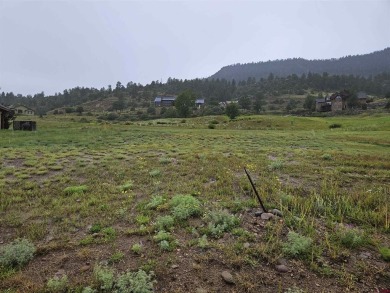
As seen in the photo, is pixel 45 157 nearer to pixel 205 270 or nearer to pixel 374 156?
pixel 205 270

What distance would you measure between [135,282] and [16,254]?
3.29 meters

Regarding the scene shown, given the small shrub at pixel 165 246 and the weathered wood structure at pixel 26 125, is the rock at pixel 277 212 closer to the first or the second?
the small shrub at pixel 165 246

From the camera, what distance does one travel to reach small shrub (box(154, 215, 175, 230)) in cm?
800

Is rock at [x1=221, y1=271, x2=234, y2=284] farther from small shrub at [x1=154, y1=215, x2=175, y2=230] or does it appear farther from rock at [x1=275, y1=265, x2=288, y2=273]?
small shrub at [x1=154, y1=215, x2=175, y2=230]

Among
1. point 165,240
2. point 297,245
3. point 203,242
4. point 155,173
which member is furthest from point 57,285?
point 155,173

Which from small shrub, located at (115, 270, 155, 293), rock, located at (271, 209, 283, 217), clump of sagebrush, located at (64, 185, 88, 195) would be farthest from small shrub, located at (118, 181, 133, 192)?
rock, located at (271, 209, 283, 217)

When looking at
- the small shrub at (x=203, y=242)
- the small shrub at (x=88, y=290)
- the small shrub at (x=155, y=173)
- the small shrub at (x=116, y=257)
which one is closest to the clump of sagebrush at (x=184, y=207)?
the small shrub at (x=203, y=242)

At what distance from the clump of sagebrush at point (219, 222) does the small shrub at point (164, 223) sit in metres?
1.07

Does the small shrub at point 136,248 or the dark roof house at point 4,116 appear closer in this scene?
the small shrub at point 136,248

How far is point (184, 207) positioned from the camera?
29.4 ft

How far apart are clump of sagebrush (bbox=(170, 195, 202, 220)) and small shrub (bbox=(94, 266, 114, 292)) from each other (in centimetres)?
289

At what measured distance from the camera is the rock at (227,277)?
5.92 metres

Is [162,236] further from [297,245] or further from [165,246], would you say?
[297,245]

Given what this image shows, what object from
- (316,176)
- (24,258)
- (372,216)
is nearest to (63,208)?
(24,258)
